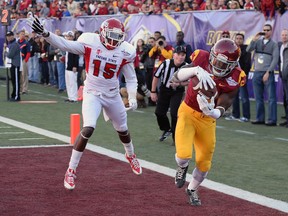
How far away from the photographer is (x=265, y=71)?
49.4ft

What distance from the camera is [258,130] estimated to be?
14.2 meters

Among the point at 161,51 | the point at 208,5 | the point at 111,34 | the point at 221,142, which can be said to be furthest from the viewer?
the point at 208,5

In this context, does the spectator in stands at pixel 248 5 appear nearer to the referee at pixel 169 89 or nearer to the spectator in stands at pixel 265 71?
the spectator in stands at pixel 265 71

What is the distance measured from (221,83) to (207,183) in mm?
1762

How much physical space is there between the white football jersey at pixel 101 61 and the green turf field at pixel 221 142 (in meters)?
1.70

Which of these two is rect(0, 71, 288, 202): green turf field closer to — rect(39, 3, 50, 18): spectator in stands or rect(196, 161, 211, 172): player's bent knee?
rect(196, 161, 211, 172): player's bent knee

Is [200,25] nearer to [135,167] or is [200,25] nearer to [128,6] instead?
[128,6]

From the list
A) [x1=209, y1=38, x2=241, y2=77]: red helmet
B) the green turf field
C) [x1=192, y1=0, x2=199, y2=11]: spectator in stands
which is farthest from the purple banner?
[x1=209, y1=38, x2=241, y2=77]: red helmet

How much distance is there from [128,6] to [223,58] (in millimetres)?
16624

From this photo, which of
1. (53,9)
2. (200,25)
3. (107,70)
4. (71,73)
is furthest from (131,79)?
(53,9)

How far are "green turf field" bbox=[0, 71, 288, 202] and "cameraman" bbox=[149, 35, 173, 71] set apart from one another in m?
1.41

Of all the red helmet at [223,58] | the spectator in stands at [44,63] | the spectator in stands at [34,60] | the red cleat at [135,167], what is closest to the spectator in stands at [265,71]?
the red cleat at [135,167]

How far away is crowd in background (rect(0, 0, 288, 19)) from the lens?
58.2ft

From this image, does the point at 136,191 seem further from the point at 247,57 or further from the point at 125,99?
the point at 125,99
